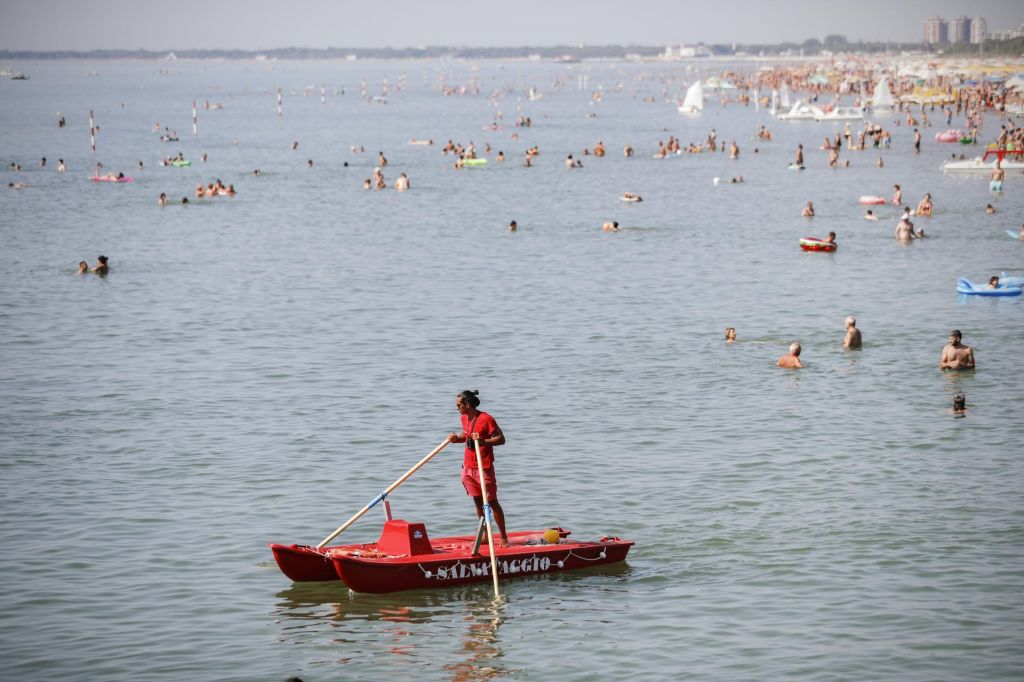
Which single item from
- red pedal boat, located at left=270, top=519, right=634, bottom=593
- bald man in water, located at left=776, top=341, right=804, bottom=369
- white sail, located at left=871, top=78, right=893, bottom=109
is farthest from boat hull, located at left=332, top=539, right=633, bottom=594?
white sail, located at left=871, top=78, right=893, bottom=109

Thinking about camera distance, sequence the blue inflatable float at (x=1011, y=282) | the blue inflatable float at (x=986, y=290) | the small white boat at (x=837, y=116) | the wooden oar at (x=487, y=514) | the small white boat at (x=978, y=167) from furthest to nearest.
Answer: the small white boat at (x=837, y=116), the small white boat at (x=978, y=167), the blue inflatable float at (x=1011, y=282), the blue inflatable float at (x=986, y=290), the wooden oar at (x=487, y=514)

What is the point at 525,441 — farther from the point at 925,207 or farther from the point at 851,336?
the point at 925,207

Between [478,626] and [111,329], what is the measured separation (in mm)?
27134

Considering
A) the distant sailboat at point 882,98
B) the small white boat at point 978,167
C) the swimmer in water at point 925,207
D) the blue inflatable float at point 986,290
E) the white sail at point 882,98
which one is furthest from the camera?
the white sail at point 882,98

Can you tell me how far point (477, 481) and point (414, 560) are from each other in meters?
1.62

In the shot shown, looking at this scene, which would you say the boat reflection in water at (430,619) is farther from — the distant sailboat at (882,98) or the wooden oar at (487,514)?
the distant sailboat at (882,98)

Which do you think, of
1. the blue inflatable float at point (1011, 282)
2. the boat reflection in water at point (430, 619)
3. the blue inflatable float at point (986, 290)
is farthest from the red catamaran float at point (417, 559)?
the blue inflatable float at point (1011, 282)

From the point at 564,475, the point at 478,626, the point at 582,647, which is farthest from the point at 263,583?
the point at 564,475

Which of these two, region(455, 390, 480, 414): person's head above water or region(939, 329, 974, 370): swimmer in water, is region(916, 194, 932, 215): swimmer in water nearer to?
region(939, 329, 974, 370): swimmer in water

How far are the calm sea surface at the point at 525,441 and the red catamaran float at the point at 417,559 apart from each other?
358 mm

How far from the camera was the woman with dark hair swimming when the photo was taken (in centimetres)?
2044

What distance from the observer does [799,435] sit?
3072 cm

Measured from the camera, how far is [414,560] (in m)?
20.7

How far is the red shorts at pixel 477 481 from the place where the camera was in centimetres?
2105
